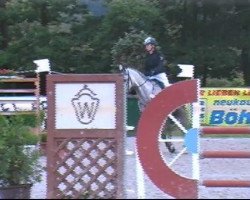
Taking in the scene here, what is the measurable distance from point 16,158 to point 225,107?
52.0 ft

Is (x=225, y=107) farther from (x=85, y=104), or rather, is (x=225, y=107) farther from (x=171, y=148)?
(x=85, y=104)

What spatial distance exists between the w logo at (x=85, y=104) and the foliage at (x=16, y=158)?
43.5 inches

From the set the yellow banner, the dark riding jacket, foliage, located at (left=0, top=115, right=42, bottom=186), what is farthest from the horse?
the yellow banner

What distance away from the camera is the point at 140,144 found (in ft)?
28.1

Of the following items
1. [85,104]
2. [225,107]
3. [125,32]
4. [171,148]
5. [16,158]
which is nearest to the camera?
[85,104]

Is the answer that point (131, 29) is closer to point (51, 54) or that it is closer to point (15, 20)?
point (51, 54)

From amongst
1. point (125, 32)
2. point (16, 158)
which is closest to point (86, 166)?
point (16, 158)

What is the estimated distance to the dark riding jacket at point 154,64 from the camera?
15766 mm

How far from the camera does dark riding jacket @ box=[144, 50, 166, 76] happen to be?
15.8 metres

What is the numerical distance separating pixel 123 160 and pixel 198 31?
2987 centimetres

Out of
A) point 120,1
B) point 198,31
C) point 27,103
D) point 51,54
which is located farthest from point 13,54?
point 27,103

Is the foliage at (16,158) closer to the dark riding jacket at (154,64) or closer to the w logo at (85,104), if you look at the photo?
the w logo at (85,104)

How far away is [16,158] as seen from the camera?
888 centimetres

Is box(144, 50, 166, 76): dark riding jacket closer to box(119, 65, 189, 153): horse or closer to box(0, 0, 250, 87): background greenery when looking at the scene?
box(119, 65, 189, 153): horse
